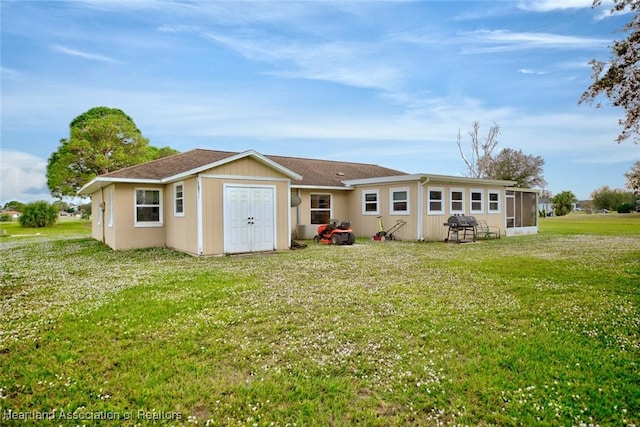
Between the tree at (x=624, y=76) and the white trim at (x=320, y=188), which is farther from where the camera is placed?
the white trim at (x=320, y=188)

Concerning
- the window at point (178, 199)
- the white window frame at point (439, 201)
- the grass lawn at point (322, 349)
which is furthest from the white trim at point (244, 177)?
the white window frame at point (439, 201)

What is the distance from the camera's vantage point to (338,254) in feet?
37.4

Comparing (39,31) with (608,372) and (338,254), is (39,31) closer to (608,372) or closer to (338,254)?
(338,254)

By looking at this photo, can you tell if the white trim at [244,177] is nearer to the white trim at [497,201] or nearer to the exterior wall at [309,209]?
the exterior wall at [309,209]

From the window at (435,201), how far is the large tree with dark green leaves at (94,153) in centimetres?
2408

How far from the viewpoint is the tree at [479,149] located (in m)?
36.0

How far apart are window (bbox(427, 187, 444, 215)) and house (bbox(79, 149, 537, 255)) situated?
45 millimetres

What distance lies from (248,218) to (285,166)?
7.82 m

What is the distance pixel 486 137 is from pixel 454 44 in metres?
24.5

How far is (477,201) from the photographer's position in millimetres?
17625

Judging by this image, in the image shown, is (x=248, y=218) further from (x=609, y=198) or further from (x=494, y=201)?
(x=609, y=198)

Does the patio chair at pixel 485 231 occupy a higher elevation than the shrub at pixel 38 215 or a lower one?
lower

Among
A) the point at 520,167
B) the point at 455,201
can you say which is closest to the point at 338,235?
the point at 455,201

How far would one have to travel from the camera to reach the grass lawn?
9.30 feet
